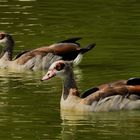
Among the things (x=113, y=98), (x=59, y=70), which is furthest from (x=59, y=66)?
(x=113, y=98)

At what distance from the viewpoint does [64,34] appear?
26984 mm

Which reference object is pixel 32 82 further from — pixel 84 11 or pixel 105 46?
pixel 84 11

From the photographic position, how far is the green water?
16891 millimetres

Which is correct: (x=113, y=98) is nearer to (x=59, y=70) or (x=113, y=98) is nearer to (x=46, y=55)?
(x=59, y=70)

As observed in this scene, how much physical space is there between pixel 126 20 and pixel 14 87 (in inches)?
365

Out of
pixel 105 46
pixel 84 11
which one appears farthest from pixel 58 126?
pixel 84 11

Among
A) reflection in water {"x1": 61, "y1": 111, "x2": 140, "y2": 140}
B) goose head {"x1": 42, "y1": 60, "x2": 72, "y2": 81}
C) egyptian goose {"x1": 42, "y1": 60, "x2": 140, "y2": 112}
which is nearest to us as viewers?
reflection in water {"x1": 61, "y1": 111, "x2": 140, "y2": 140}

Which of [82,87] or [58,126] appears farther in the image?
[82,87]

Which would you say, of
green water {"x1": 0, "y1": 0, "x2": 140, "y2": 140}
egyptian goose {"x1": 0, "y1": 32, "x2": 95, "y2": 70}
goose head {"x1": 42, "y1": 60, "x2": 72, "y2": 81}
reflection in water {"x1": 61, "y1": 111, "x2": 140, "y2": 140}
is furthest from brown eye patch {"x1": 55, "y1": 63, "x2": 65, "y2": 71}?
egyptian goose {"x1": 0, "y1": 32, "x2": 95, "y2": 70}

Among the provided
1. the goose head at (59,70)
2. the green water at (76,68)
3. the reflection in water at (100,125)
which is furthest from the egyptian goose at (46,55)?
the reflection in water at (100,125)

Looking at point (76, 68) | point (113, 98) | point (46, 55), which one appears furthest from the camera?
point (46, 55)

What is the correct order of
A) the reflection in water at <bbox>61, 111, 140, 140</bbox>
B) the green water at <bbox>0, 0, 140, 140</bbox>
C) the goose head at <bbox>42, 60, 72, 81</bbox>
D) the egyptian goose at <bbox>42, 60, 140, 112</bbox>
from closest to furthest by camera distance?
the reflection in water at <bbox>61, 111, 140, 140</bbox>, the green water at <bbox>0, 0, 140, 140</bbox>, the egyptian goose at <bbox>42, 60, 140, 112</bbox>, the goose head at <bbox>42, 60, 72, 81</bbox>

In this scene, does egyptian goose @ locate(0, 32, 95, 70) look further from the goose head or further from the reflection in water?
the reflection in water

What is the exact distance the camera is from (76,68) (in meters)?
23.0
